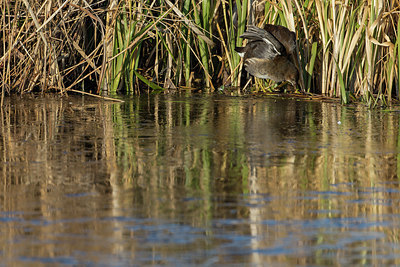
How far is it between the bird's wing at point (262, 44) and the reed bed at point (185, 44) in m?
0.24

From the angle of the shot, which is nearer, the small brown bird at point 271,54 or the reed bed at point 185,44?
the reed bed at point 185,44

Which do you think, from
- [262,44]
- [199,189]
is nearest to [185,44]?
[262,44]

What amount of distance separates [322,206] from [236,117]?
8.37 feet

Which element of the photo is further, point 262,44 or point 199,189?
point 262,44

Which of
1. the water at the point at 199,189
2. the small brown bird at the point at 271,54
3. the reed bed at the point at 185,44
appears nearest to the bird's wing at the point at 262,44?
the small brown bird at the point at 271,54

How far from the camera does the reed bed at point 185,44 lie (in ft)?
19.7

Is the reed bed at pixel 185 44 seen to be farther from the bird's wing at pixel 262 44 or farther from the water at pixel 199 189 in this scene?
the water at pixel 199 189

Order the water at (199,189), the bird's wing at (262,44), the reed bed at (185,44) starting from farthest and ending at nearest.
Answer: the bird's wing at (262,44), the reed bed at (185,44), the water at (199,189)

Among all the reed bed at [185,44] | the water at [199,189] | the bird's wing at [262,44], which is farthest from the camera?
the bird's wing at [262,44]

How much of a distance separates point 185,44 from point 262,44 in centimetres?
83

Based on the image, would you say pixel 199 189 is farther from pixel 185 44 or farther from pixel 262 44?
pixel 185 44

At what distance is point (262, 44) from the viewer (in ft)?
21.7

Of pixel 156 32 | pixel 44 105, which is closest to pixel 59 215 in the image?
pixel 44 105

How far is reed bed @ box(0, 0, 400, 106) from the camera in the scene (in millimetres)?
6012
